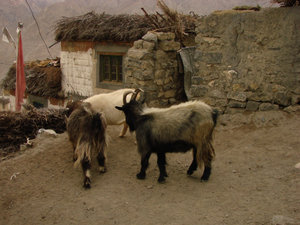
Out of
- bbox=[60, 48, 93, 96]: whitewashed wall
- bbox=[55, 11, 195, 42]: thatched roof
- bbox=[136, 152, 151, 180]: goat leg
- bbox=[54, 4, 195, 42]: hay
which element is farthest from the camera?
bbox=[60, 48, 93, 96]: whitewashed wall


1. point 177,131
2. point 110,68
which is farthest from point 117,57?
point 177,131

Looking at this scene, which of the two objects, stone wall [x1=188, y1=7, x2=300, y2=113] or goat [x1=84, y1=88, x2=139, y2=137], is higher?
stone wall [x1=188, y1=7, x2=300, y2=113]

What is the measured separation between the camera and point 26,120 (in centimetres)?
660

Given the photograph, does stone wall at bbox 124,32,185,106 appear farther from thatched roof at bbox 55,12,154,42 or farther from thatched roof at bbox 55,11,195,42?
thatched roof at bbox 55,12,154,42

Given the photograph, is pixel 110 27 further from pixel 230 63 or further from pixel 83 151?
pixel 83 151

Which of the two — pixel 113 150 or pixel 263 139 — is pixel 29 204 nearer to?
pixel 113 150

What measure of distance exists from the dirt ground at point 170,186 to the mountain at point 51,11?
26.1 metres

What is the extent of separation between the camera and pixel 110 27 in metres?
11.7

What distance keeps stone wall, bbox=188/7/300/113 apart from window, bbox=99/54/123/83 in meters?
5.70

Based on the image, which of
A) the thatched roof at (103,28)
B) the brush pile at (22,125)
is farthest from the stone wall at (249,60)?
the thatched roof at (103,28)

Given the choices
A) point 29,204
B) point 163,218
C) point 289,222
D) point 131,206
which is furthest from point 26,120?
point 289,222

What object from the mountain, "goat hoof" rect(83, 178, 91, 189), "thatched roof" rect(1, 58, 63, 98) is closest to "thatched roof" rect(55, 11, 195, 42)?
"thatched roof" rect(1, 58, 63, 98)

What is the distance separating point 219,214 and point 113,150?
2.75m

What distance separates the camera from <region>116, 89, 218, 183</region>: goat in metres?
4.23
